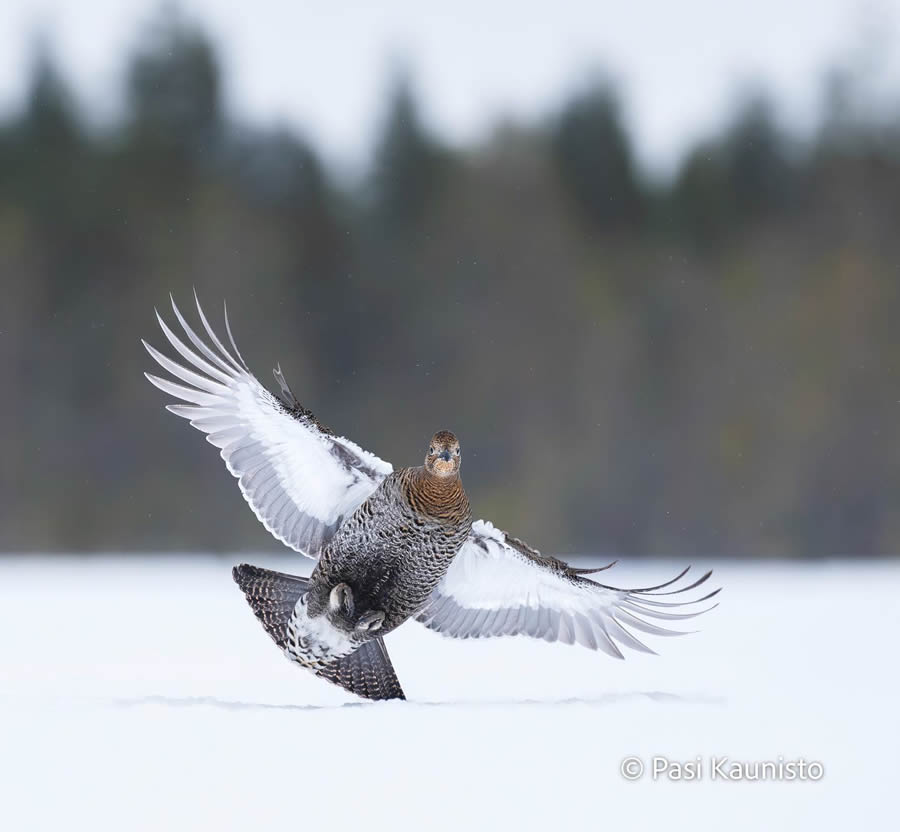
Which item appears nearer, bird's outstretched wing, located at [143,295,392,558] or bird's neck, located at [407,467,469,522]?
bird's neck, located at [407,467,469,522]

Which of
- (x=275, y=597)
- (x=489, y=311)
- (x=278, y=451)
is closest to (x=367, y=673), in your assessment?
(x=275, y=597)

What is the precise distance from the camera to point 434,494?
4.13 metres

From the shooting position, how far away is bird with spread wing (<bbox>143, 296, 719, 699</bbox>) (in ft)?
13.9

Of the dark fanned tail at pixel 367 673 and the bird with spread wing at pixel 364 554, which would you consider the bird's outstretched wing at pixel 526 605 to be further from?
the dark fanned tail at pixel 367 673

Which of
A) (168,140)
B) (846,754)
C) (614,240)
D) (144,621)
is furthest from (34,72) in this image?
(846,754)

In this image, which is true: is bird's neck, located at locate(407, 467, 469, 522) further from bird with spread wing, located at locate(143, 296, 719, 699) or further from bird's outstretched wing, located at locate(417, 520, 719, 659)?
bird's outstretched wing, located at locate(417, 520, 719, 659)

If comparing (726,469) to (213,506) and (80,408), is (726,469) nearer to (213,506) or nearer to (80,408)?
(213,506)

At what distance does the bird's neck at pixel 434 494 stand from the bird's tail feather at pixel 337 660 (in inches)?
25.4

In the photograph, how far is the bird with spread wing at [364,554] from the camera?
13.9 ft

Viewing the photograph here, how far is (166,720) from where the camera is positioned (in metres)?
3.65

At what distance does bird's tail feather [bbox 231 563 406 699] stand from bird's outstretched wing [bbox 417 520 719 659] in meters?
0.48

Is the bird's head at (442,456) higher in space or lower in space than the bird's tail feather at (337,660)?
higher

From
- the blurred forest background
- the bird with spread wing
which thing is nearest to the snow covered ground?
the bird with spread wing

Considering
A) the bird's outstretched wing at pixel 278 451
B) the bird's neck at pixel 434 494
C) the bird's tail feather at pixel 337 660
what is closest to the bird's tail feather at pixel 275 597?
the bird's tail feather at pixel 337 660
